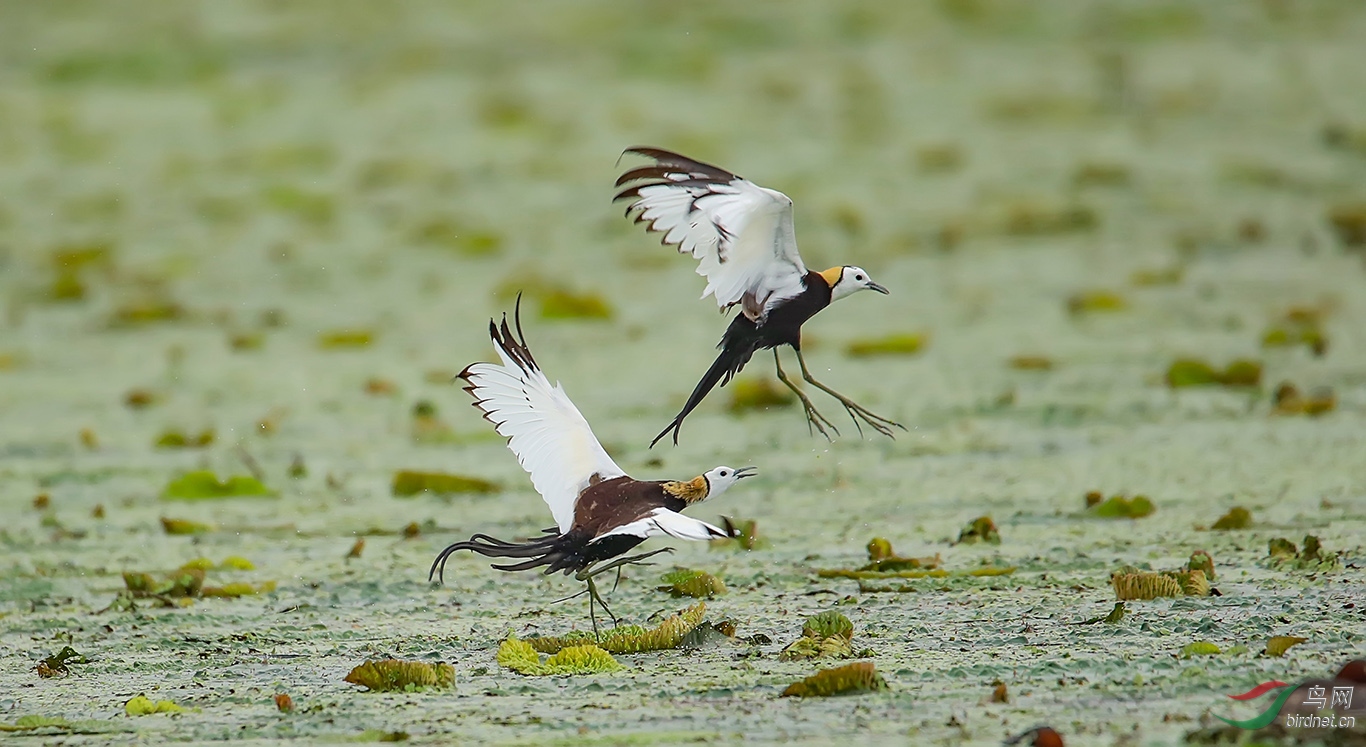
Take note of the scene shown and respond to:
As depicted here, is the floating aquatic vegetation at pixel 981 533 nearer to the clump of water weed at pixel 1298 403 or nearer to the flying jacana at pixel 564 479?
the flying jacana at pixel 564 479

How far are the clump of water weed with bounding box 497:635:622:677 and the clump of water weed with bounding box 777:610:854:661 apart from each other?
1.39ft

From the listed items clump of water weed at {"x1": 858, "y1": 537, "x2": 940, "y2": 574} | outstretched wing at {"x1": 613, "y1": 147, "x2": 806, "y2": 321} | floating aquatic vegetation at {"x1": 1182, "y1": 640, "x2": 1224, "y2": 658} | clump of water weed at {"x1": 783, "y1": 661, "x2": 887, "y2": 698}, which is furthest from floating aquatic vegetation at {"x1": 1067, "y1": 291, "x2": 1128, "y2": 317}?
clump of water weed at {"x1": 783, "y1": 661, "x2": 887, "y2": 698}

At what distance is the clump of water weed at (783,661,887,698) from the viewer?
3.98 m

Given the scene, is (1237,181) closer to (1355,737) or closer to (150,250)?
(150,250)

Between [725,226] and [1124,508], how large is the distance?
2.22 metres

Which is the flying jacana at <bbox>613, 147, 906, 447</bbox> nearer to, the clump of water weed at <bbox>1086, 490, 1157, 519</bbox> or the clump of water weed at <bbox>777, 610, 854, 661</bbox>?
the clump of water weed at <bbox>777, 610, 854, 661</bbox>

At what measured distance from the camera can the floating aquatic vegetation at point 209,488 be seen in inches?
270

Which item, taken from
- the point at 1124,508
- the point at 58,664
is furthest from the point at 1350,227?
the point at 58,664

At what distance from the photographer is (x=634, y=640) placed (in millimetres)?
4531

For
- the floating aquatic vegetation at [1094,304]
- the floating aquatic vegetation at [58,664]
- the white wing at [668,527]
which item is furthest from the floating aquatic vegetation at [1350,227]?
the floating aquatic vegetation at [58,664]

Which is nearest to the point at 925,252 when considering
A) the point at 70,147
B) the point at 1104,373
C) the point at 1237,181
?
the point at 1237,181

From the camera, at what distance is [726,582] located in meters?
5.42

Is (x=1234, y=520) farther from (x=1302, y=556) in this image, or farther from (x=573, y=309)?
(x=573, y=309)

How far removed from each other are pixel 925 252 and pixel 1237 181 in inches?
105
